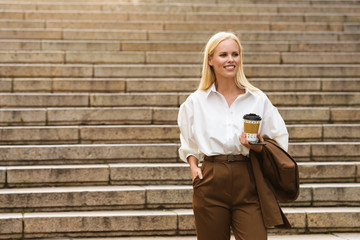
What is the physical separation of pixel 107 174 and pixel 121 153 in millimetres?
426

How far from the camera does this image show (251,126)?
3.19 m

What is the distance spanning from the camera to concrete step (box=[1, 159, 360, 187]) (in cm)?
608

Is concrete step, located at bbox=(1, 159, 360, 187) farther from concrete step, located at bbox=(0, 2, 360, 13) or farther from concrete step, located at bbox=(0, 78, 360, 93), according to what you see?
concrete step, located at bbox=(0, 2, 360, 13)

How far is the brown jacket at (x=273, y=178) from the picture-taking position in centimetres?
331

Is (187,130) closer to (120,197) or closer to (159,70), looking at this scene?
(120,197)

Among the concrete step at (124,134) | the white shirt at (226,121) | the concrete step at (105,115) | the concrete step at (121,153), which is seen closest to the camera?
the white shirt at (226,121)

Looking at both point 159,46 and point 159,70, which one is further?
point 159,46

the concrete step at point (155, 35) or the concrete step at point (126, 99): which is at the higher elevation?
the concrete step at point (155, 35)

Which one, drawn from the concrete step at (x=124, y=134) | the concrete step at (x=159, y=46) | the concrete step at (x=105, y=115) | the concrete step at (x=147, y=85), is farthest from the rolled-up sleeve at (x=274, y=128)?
the concrete step at (x=159, y=46)

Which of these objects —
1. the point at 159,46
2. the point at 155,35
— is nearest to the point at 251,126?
the point at 159,46

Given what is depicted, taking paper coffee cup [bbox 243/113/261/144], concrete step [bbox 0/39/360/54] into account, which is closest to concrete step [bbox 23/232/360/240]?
paper coffee cup [bbox 243/113/261/144]

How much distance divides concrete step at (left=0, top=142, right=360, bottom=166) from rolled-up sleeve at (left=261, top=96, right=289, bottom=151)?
3068mm

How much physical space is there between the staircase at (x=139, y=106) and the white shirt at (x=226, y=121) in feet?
7.28

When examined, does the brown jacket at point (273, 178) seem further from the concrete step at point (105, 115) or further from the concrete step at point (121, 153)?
the concrete step at point (105, 115)
